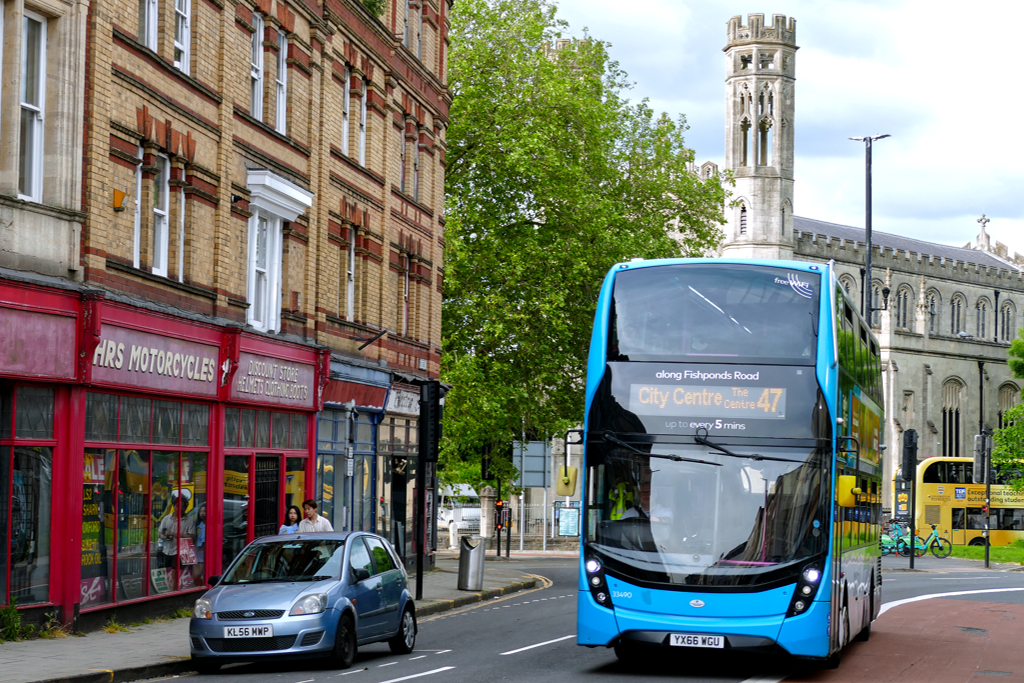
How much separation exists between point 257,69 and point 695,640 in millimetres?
13483

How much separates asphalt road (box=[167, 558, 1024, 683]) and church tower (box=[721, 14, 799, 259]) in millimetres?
61181

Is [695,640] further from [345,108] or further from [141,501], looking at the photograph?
[345,108]

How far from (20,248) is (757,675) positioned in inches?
357

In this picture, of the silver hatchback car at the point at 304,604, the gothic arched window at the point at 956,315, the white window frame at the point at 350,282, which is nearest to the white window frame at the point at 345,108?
the white window frame at the point at 350,282

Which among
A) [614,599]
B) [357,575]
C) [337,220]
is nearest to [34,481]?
[357,575]

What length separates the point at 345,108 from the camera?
88.6 ft

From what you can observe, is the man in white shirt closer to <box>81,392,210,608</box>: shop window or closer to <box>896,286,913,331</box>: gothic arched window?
<box>81,392,210,608</box>: shop window

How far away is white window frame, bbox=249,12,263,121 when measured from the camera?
2242 centimetres

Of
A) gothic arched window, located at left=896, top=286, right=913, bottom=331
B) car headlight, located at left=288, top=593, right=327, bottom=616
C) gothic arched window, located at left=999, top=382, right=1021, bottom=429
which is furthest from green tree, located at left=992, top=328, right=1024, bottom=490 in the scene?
car headlight, located at left=288, top=593, right=327, bottom=616

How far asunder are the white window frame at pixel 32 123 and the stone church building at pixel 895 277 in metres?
60.0

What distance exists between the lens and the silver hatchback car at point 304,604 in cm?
1324

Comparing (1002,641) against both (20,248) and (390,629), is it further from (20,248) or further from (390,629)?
(20,248)

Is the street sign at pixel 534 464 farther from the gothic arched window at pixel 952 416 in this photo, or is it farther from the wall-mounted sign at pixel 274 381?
the gothic arched window at pixel 952 416

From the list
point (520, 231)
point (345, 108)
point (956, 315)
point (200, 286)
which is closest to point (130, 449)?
point (200, 286)
